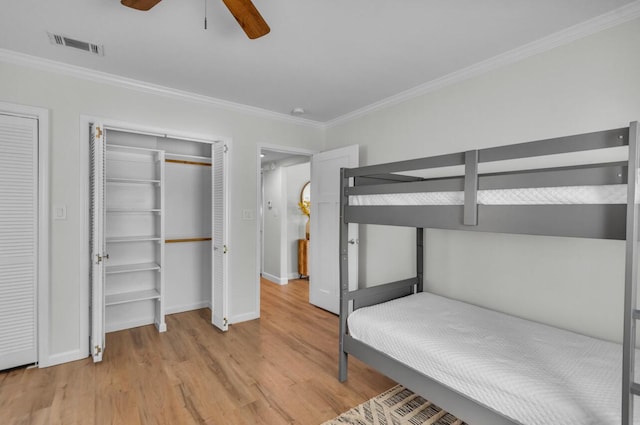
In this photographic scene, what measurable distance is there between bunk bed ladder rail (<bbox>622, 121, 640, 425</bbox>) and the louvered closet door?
3.69 meters

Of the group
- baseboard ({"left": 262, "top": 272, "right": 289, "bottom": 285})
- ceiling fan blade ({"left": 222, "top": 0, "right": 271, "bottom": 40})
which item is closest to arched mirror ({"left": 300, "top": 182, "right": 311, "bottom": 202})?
baseboard ({"left": 262, "top": 272, "right": 289, "bottom": 285})

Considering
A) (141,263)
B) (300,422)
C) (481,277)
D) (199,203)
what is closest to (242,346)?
(300,422)

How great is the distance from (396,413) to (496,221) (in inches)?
54.1

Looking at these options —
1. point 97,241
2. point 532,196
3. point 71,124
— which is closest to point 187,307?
point 97,241

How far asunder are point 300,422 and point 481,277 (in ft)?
5.83

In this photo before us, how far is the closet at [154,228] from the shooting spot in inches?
134

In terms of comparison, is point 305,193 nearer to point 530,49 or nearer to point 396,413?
point 530,49

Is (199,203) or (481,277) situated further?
(199,203)

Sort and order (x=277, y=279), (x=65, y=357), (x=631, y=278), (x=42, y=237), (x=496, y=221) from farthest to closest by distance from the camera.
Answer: (x=277, y=279) < (x=65, y=357) < (x=42, y=237) < (x=496, y=221) < (x=631, y=278)

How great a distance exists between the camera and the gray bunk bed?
120cm

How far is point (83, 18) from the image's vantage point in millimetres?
2000

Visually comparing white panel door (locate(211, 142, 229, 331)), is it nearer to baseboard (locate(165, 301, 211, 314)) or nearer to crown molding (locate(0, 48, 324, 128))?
crown molding (locate(0, 48, 324, 128))

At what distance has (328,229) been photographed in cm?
401

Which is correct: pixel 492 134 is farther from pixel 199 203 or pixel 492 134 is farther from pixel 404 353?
pixel 199 203
